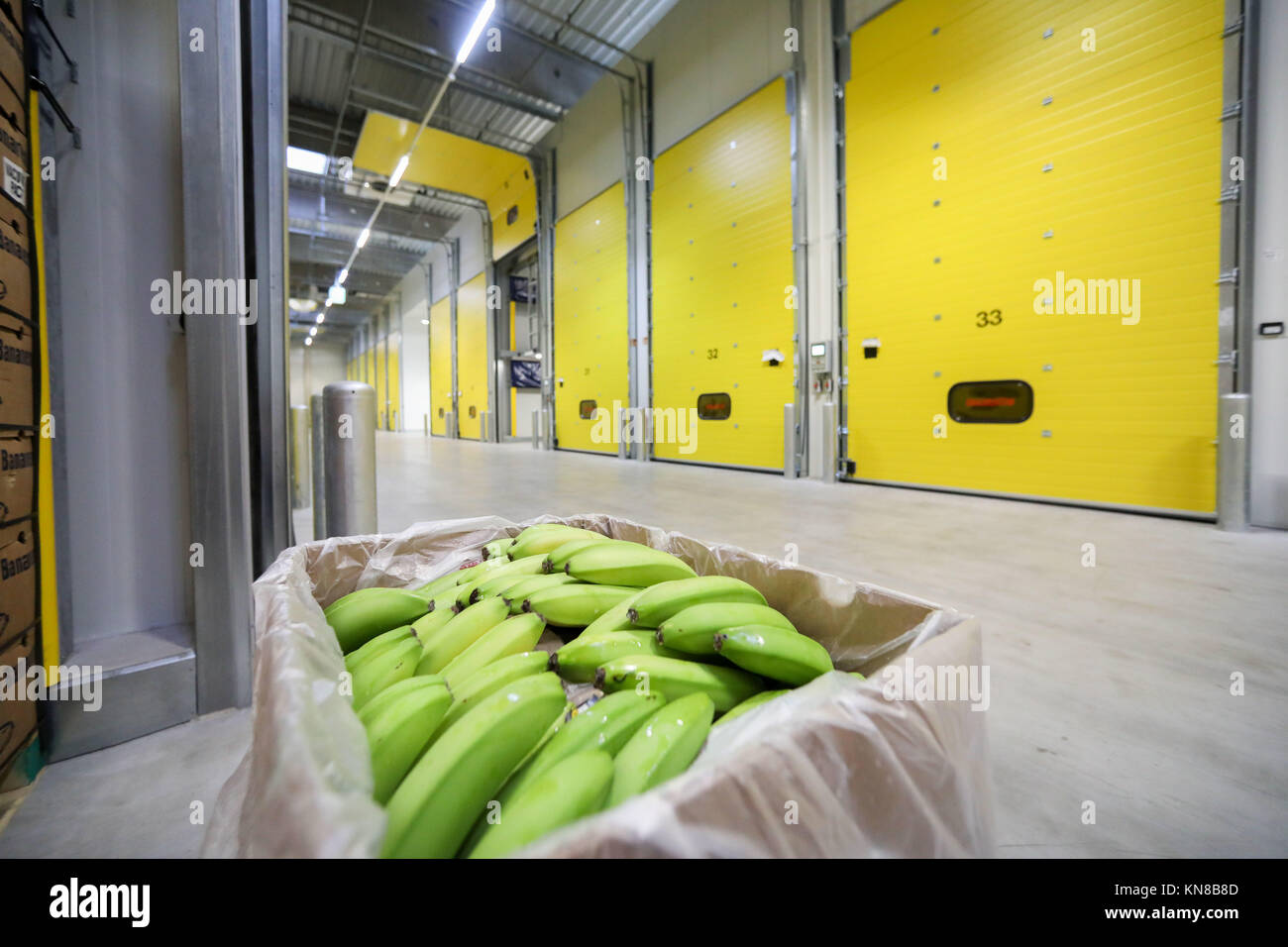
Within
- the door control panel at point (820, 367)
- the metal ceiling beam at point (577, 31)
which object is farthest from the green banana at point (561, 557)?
the metal ceiling beam at point (577, 31)

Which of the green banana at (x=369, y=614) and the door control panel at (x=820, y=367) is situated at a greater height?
the door control panel at (x=820, y=367)

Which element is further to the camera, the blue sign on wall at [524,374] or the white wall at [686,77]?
the blue sign on wall at [524,374]

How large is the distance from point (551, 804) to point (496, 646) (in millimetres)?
383

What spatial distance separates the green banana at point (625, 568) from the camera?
43.8 inches

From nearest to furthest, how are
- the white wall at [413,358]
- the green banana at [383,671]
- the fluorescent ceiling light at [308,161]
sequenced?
the green banana at [383,671], the fluorescent ceiling light at [308,161], the white wall at [413,358]

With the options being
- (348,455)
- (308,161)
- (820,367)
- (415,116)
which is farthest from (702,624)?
(308,161)

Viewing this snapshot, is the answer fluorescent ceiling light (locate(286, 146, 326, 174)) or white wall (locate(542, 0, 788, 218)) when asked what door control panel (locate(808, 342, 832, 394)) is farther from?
fluorescent ceiling light (locate(286, 146, 326, 174))

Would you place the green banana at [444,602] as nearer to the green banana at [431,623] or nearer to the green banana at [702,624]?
the green banana at [431,623]

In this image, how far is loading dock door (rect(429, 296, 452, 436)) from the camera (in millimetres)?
16516

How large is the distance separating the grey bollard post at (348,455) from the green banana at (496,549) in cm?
98

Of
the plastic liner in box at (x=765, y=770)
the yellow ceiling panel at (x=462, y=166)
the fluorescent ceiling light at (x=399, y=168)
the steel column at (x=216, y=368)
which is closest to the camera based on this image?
the plastic liner in box at (x=765, y=770)

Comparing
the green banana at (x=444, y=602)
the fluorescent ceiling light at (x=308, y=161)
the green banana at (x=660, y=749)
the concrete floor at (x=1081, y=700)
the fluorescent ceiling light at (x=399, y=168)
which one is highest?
the fluorescent ceiling light at (x=308, y=161)

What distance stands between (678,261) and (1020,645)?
7120mm

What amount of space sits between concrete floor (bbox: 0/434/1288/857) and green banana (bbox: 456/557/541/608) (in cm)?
67
